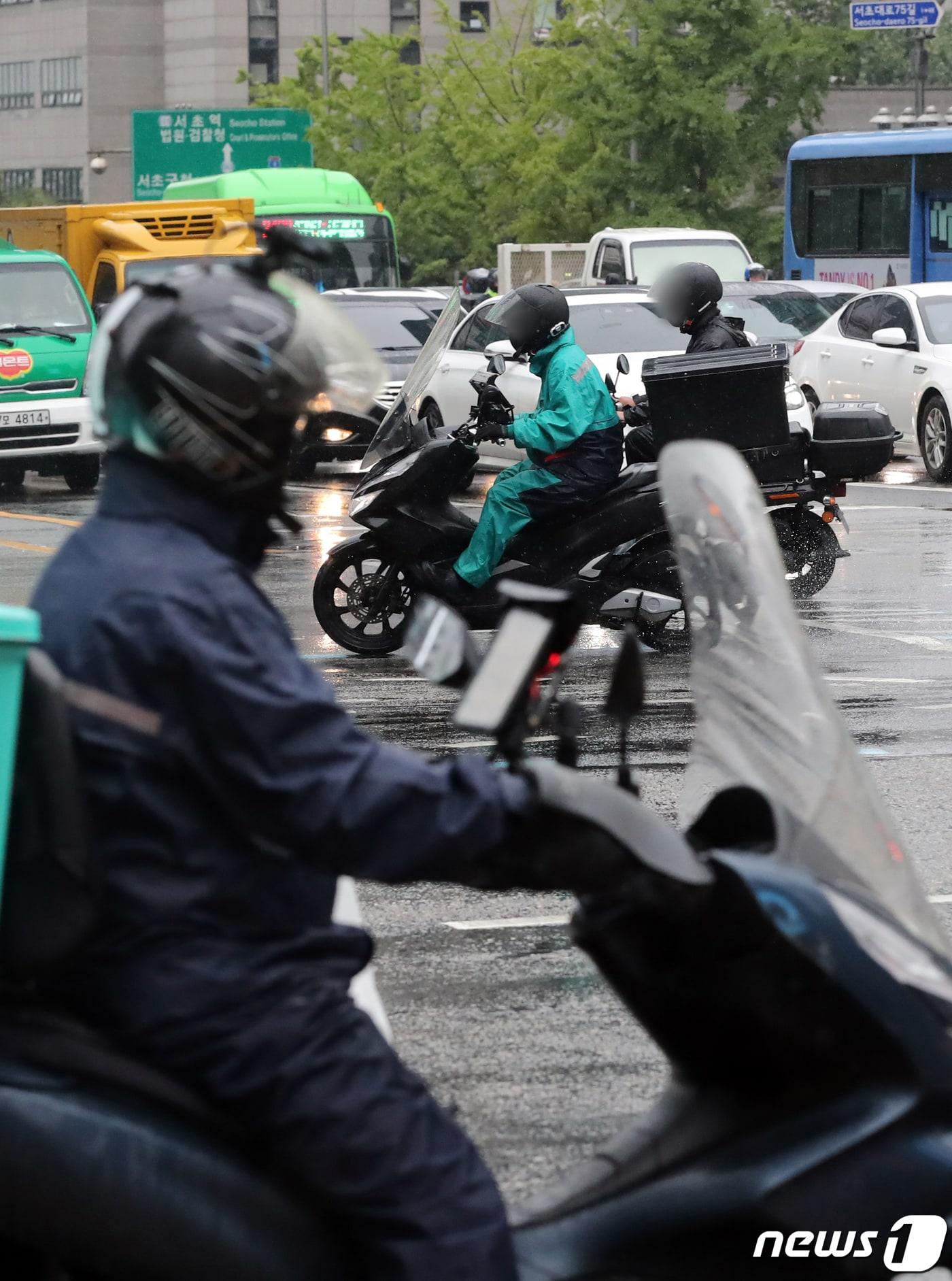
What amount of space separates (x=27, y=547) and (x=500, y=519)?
6170 mm

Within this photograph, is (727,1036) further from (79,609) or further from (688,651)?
(688,651)

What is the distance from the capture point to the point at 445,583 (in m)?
9.72

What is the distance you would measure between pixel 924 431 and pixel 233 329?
16.7 meters

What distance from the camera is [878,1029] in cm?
243

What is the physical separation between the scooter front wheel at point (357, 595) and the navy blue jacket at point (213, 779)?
24.9ft

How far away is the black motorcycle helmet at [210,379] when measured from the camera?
238 centimetres

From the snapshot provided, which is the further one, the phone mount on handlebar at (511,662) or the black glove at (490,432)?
the black glove at (490,432)

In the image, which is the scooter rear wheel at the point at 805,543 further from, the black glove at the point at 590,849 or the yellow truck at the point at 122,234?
the yellow truck at the point at 122,234

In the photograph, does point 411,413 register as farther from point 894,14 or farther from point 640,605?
point 894,14

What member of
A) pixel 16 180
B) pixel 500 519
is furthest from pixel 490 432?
pixel 16 180

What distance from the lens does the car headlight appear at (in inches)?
385

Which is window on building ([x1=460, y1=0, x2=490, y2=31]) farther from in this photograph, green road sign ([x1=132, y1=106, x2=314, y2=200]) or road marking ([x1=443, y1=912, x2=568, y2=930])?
road marking ([x1=443, y1=912, x2=568, y2=930])

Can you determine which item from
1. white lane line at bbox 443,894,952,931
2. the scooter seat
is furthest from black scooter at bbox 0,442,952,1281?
white lane line at bbox 443,894,952,931

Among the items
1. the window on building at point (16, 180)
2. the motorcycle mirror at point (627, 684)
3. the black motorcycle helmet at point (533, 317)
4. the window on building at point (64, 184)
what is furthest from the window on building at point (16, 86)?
the motorcycle mirror at point (627, 684)
